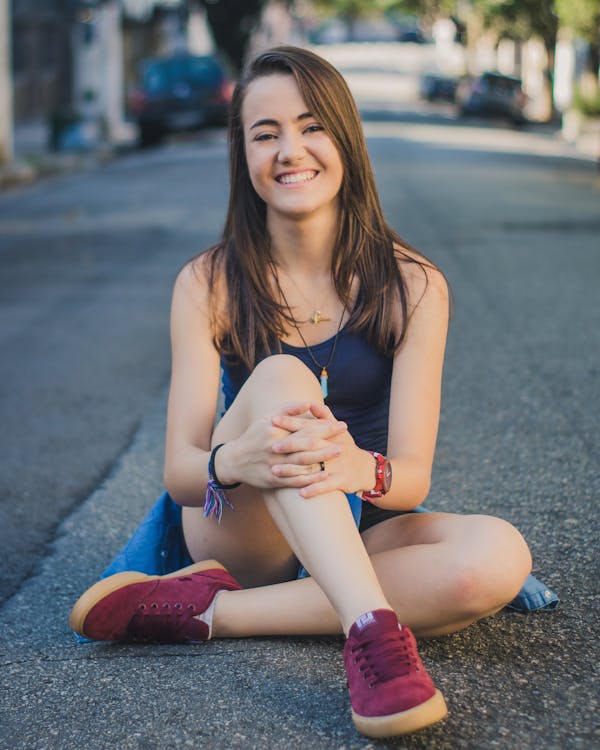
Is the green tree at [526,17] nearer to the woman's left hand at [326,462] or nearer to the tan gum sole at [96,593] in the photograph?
the woman's left hand at [326,462]

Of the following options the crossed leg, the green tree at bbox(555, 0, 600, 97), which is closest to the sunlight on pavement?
the green tree at bbox(555, 0, 600, 97)

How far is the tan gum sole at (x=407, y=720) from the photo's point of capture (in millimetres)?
2344

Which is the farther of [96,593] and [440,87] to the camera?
[440,87]

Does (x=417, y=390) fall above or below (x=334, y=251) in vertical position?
below

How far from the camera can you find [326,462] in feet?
8.85

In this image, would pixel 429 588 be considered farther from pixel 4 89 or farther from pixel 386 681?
pixel 4 89

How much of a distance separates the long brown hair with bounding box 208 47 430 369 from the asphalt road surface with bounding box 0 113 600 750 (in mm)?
813

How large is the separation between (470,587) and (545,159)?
18953 mm

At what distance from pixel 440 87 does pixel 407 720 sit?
152 feet

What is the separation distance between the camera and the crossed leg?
2611mm

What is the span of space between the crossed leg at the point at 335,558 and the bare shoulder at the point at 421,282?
16.8 inches

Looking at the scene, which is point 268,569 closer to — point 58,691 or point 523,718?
point 58,691

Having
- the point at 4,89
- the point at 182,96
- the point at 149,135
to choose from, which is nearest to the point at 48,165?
the point at 4,89

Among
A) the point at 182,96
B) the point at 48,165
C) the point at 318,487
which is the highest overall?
the point at 318,487
